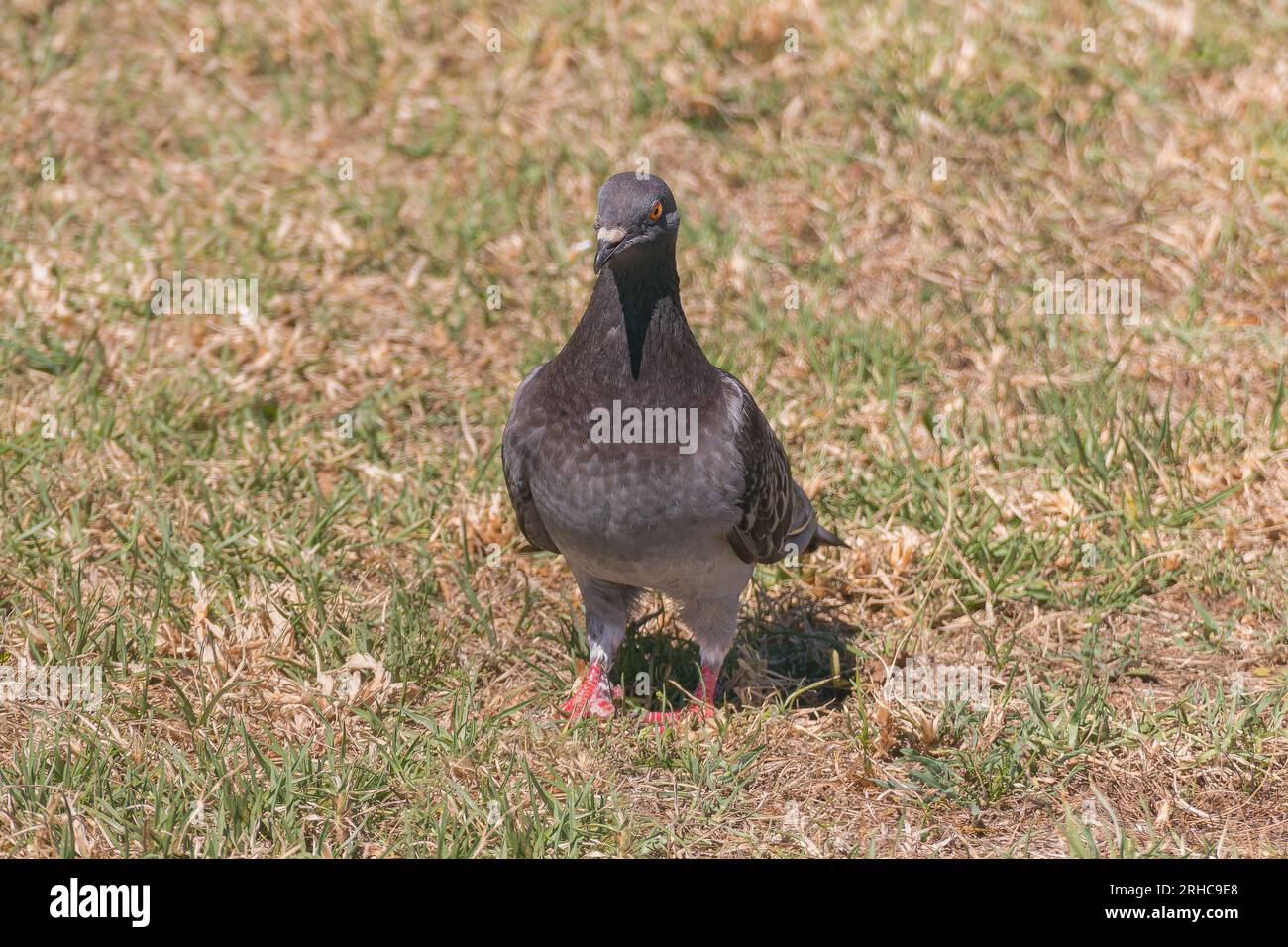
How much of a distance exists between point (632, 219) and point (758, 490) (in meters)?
1.08

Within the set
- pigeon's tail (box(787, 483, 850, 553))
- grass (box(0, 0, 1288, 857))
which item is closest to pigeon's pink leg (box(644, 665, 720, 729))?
grass (box(0, 0, 1288, 857))

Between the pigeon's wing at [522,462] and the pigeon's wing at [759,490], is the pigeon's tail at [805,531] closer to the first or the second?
the pigeon's wing at [759,490]

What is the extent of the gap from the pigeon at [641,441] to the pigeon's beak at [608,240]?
10mm

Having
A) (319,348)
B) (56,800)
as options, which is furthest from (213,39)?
(56,800)

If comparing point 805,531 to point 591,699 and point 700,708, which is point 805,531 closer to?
point 700,708

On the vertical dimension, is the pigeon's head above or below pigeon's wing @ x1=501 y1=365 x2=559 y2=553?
above

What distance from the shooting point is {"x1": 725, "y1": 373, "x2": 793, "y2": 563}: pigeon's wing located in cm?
511

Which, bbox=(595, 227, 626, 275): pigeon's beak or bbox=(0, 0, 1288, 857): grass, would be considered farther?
bbox=(0, 0, 1288, 857): grass

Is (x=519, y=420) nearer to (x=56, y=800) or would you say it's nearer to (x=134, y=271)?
(x=56, y=800)

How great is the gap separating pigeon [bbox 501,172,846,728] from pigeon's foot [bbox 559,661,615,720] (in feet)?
1.42

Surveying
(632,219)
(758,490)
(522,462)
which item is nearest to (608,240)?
(632,219)

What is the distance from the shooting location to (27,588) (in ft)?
18.9

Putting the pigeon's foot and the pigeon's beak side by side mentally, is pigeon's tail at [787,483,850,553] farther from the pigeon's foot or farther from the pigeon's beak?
the pigeon's beak

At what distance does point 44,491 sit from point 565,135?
3.90m
